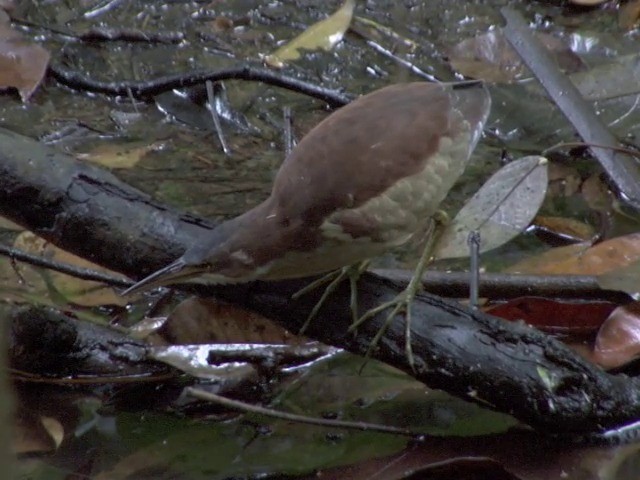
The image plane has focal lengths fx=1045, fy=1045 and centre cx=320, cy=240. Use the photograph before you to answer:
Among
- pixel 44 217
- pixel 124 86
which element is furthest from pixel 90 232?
pixel 124 86

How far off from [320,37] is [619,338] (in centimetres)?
328

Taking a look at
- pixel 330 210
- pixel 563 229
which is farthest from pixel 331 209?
pixel 563 229

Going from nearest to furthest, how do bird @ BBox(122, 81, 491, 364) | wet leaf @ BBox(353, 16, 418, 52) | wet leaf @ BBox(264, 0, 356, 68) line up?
bird @ BBox(122, 81, 491, 364) → wet leaf @ BBox(264, 0, 356, 68) → wet leaf @ BBox(353, 16, 418, 52)

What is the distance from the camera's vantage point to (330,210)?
2.95 metres

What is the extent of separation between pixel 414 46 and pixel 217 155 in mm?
1637

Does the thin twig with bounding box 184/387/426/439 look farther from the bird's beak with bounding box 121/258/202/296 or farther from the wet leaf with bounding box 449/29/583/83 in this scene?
the wet leaf with bounding box 449/29/583/83

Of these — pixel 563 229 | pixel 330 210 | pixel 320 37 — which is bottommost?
pixel 563 229

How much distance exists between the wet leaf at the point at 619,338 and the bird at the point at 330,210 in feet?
2.58

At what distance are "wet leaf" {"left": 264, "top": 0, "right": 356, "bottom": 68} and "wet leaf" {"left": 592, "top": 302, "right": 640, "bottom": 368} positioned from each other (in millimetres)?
3006

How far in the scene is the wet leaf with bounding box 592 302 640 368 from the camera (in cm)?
337

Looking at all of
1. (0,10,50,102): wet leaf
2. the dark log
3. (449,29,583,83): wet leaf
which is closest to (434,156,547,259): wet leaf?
the dark log

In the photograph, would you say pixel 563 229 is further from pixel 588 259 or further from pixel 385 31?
pixel 385 31

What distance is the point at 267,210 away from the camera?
304 cm

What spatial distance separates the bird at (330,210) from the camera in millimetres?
2936
